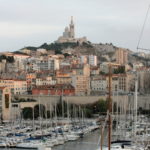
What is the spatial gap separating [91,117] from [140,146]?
17.8 metres

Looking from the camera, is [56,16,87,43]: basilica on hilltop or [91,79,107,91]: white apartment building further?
[56,16,87,43]: basilica on hilltop

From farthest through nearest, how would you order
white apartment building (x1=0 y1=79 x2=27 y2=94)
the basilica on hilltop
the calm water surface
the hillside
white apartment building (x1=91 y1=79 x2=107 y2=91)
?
the basilica on hilltop → the hillside → white apartment building (x1=91 y1=79 x2=107 y2=91) → white apartment building (x1=0 y1=79 x2=27 y2=94) → the calm water surface

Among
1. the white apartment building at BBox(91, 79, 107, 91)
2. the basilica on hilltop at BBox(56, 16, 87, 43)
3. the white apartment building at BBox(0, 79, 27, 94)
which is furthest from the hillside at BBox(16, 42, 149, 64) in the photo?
the white apartment building at BBox(0, 79, 27, 94)

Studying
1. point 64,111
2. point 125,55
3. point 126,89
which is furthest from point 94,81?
point 125,55

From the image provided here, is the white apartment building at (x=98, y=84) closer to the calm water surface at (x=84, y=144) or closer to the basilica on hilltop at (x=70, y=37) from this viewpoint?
the calm water surface at (x=84, y=144)

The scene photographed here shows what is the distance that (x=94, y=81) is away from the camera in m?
55.2

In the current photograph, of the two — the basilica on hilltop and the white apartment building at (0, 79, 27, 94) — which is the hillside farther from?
the white apartment building at (0, 79, 27, 94)

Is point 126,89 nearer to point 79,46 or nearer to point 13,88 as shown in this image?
point 13,88

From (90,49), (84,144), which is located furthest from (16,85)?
(90,49)

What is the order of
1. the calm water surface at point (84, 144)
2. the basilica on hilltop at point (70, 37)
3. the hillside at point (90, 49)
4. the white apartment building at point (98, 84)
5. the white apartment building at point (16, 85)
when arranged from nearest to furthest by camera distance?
the calm water surface at point (84, 144) < the white apartment building at point (16, 85) < the white apartment building at point (98, 84) < the hillside at point (90, 49) < the basilica on hilltop at point (70, 37)

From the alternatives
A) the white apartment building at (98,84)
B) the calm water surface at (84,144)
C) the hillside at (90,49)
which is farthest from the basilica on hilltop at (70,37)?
the calm water surface at (84,144)

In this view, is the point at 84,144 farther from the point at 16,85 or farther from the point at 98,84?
the point at 98,84

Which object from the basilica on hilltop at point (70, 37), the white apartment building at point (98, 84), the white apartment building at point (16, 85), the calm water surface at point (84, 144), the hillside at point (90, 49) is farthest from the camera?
the basilica on hilltop at point (70, 37)

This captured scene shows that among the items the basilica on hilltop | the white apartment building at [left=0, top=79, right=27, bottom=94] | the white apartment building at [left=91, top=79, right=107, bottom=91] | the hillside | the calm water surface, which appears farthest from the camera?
the basilica on hilltop
